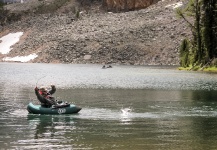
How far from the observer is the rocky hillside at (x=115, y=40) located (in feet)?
537

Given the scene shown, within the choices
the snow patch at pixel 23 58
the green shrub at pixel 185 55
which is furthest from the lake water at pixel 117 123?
the snow patch at pixel 23 58

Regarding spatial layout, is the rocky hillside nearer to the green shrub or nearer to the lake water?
the green shrub

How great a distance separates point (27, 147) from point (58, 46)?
499 feet

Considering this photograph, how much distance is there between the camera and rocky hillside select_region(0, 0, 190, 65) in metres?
164

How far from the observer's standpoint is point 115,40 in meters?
173

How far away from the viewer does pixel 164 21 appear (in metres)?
180

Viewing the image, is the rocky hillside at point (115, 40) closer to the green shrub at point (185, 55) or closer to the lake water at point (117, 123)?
the green shrub at point (185, 55)

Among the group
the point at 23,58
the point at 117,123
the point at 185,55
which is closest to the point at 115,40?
the point at 23,58

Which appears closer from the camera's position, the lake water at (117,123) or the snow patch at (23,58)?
the lake water at (117,123)

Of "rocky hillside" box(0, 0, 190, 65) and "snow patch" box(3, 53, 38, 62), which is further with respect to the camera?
"snow patch" box(3, 53, 38, 62)

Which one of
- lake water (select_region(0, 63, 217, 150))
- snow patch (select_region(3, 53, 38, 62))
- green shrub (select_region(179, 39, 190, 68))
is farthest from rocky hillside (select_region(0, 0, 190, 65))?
lake water (select_region(0, 63, 217, 150))

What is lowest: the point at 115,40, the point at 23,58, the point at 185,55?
the point at 23,58

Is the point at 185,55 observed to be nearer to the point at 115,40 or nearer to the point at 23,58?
the point at 115,40

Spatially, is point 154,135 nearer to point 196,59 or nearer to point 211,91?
point 211,91
